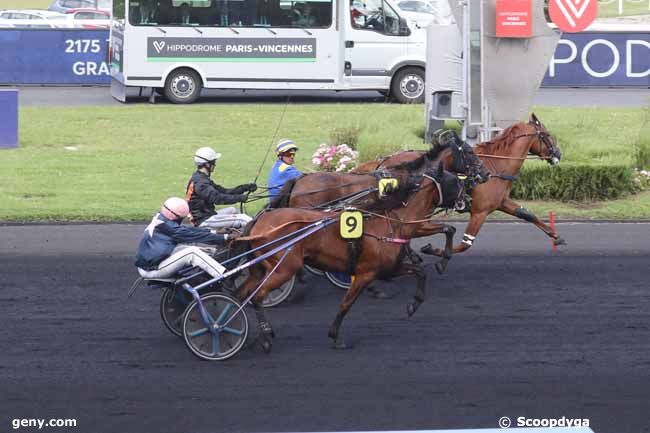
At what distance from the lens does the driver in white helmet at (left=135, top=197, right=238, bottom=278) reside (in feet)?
Answer: 29.6

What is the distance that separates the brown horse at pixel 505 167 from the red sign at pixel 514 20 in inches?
175

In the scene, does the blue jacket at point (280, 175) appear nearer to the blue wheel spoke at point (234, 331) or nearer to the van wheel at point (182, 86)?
the blue wheel spoke at point (234, 331)

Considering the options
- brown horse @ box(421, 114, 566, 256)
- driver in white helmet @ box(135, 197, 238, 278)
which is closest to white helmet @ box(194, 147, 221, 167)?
driver in white helmet @ box(135, 197, 238, 278)

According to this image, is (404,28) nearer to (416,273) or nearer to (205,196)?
(205,196)

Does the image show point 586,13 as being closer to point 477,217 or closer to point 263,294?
point 477,217

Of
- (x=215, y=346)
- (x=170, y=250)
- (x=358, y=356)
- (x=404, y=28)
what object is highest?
(x=404, y=28)

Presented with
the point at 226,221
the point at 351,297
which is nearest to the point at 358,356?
the point at 351,297

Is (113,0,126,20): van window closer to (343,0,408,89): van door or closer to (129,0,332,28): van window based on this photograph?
(129,0,332,28): van window

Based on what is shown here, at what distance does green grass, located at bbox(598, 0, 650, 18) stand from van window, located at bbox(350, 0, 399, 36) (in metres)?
23.0

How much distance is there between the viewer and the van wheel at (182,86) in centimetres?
2598

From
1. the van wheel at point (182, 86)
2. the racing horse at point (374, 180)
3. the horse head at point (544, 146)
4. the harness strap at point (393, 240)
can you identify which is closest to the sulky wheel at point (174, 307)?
the racing horse at point (374, 180)

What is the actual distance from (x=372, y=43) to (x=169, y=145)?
7.04m

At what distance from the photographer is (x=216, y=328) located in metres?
8.95

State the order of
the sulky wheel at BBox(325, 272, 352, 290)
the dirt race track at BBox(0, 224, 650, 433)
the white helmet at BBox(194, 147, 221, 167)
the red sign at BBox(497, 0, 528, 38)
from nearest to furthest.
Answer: the dirt race track at BBox(0, 224, 650, 433) < the white helmet at BBox(194, 147, 221, 167) < the sulky wheel at BBox(325, 272, 352, 290) < the red sign at BBox(497, 0, 528, 38)
